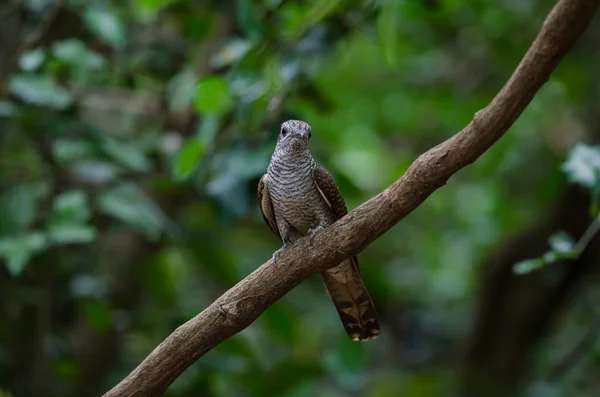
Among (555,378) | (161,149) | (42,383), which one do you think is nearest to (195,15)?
(161,149)

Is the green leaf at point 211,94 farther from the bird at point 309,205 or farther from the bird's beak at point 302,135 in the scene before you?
the bird's beak at point 302,135

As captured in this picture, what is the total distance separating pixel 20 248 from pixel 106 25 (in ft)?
3.95

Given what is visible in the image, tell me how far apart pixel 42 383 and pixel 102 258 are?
3.10ft

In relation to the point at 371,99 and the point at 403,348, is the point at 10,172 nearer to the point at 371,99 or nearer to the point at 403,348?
the point at 371,99

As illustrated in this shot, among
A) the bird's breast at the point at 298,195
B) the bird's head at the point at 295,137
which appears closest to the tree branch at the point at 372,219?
the bird's breast at the point at 298,195

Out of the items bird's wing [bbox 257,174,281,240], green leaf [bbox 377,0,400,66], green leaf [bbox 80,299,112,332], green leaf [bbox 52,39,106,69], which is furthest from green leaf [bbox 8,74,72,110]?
green leaf [bbox 377,0,400,66]

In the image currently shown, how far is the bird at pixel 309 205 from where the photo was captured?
301 centimetres

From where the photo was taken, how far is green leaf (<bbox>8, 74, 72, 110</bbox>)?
12.2 feet

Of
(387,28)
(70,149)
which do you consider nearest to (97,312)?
(70,149)

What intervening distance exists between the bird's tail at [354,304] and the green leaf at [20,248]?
137 cm

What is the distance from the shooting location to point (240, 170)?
3.59m

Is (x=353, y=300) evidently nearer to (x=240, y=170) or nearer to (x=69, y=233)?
(x=240, y=170)

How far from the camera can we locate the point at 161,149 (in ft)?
14.8

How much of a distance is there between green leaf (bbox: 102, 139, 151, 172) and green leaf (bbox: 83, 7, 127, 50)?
522 millimetres
